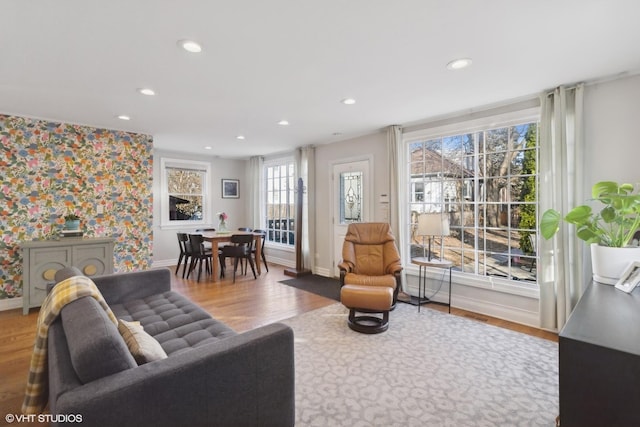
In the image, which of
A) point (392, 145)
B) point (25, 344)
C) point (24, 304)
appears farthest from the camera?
point (392, 145)

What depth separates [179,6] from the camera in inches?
71.2

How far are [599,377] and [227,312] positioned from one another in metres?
3.50

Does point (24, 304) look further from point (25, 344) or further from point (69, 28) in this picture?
point (69, 28)

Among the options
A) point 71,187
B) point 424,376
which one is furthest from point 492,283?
point 71,187

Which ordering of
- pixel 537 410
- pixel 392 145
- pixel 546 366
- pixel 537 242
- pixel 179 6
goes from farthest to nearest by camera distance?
pixel 392 145
pixel 537 242
pixel 546 366
pixel 537 410
pixel 179 6

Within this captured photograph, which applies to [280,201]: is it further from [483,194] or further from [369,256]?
[483,194]

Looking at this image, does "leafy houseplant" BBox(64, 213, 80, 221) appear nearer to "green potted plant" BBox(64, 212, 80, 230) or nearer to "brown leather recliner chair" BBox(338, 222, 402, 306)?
"green potted plant" BBox(64, 212, 80, 230)

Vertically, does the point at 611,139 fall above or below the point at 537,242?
above

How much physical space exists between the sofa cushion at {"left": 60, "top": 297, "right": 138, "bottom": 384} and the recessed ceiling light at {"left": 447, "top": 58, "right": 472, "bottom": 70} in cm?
286

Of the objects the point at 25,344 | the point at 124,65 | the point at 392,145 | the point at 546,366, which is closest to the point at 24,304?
the point at 25,344

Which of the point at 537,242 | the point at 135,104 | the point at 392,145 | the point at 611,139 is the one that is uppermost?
the point at 135,104

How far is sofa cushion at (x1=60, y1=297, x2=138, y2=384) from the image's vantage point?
1098 mm

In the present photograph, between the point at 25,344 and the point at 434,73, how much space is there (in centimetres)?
453

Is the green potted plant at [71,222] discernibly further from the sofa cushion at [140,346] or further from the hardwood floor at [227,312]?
the sofa cushion at [140,346]
